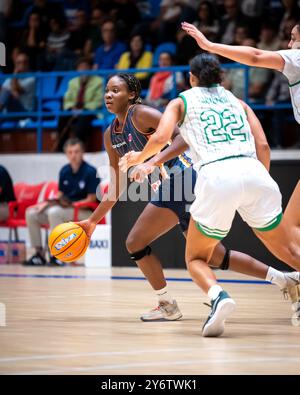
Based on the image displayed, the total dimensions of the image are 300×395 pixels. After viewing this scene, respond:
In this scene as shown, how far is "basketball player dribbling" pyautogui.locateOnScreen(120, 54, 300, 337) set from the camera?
5.77 m

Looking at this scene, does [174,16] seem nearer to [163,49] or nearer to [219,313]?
[163,49]

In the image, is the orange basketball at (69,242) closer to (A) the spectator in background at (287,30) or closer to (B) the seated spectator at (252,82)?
(B) the seated spectator at (252,82)

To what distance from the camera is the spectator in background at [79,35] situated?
17.9 meters

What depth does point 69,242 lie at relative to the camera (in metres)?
7.24

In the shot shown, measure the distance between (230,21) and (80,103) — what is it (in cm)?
302

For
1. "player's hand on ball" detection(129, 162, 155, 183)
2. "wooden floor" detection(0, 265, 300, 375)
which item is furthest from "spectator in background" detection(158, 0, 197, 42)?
"player's hand on ball" detection(129, 162, 155, 183)

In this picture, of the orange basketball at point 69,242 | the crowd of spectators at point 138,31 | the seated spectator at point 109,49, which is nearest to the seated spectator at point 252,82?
the crowd of spectators at point 138,31

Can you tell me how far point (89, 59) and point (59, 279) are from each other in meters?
6.80

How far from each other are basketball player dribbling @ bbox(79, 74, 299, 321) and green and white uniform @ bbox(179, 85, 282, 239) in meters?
1.03

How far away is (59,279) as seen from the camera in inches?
448

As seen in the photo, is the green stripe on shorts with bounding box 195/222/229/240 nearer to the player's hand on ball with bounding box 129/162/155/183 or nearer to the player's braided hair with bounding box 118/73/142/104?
the player's hand on ball with bounding box 129/162/155/183

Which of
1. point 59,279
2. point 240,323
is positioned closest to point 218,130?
point 240,323

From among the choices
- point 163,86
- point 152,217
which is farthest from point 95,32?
point 152,217

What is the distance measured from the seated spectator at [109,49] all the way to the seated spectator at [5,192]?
Answer: 11.4 feet
